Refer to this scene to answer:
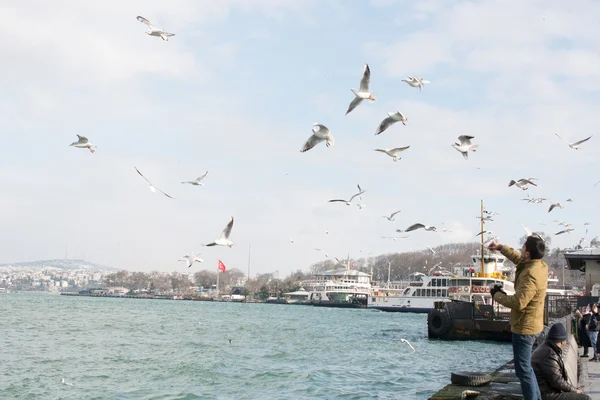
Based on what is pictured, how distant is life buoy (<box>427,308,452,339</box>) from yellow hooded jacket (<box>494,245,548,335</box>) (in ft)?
99.2

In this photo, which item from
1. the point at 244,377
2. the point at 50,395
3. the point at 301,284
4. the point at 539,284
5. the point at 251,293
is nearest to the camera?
the point at 539,284

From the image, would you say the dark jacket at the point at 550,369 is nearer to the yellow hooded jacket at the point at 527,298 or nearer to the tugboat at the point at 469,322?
the yellow hooded jacket at the point at 527,298

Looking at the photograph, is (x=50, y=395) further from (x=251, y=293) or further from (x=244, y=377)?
(x=251, y=293)

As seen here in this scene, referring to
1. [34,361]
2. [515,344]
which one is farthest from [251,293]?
[515,344]

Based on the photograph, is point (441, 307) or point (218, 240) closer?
point (218, 240)

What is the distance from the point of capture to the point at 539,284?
20.2ft

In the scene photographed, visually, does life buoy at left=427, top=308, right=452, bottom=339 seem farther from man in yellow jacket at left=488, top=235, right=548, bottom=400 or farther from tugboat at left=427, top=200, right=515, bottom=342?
man in yellow jacket at left=488, top=235, right=548, bottom=400

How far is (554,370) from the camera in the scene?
7156 millimetres

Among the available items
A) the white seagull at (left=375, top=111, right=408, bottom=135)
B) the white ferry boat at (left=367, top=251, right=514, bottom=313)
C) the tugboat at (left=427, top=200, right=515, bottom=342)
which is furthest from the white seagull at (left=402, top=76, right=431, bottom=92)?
the white ferry boat at (left=367, top=251, right=514, bottom=313)

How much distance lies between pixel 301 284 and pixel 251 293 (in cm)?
2020

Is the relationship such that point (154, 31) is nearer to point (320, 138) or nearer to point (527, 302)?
point (320, 138)

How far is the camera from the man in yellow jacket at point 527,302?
6.11 meters

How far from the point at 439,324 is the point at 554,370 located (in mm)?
29440

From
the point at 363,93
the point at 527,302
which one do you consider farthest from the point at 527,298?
the point at 363,93
